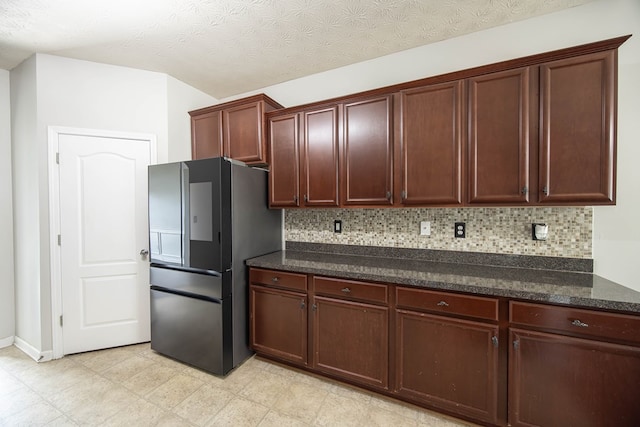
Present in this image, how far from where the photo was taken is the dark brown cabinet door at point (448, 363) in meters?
1.47

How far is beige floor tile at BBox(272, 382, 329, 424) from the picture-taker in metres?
1.69

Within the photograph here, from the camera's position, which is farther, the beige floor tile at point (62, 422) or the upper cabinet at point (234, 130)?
the upper cabinet at point (234, 130)

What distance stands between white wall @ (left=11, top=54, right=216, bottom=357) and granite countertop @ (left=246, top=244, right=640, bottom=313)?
192 cm

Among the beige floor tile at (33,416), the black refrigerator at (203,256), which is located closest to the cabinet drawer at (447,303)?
the black refrigerator at (203,256)

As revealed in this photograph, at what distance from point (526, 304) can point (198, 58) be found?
3.18 m

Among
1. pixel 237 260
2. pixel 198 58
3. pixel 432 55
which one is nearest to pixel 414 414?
pixel 237 260

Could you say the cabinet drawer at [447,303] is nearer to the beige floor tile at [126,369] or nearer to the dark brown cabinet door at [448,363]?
the dark brown cabinet door at [448,363]

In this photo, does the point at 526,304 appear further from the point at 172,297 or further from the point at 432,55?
the point at 172,297

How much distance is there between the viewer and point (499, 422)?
1.45 meters

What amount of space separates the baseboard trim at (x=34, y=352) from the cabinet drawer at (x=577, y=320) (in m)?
3.73

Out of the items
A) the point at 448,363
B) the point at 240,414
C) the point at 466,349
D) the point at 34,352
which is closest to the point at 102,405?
the point at 240,414

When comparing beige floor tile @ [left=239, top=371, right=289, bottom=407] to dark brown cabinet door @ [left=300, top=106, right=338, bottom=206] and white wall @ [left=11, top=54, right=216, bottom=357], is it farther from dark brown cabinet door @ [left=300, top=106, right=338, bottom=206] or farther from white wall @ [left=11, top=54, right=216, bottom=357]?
white wall @ [left=11, top=54, right=216, bottom=357]

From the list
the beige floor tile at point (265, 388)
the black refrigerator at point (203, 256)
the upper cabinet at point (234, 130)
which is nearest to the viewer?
the beige floor tile at point (265, 388)

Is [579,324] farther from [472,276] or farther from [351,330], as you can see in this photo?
[351,330]
